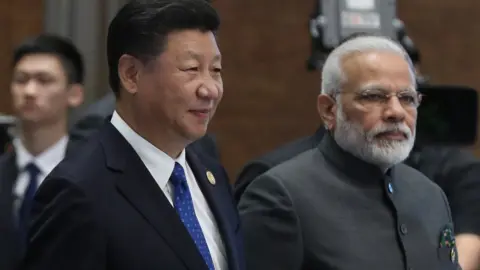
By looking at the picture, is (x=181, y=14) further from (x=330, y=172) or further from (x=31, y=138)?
(x=31, y=138)

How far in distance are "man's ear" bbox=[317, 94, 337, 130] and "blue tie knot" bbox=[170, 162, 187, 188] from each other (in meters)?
0.54

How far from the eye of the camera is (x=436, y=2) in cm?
418

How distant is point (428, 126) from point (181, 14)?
1.31 metres

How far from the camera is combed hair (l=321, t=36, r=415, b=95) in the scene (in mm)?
1702

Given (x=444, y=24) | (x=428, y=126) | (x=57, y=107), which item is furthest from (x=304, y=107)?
(x=57, y=107)

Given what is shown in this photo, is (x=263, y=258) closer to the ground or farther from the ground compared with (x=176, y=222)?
closer to the ground

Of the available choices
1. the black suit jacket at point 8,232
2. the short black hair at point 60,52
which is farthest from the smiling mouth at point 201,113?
the short black hair at point 60,52

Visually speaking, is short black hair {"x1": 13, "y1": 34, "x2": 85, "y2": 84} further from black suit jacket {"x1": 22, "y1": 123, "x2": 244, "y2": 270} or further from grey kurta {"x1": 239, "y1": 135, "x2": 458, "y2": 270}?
black suit jacket {"x1": 22, "y1": 123, "x2": 244, "y2": 270}

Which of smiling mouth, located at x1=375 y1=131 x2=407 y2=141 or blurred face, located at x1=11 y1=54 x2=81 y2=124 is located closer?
smiling mouth, located at x1=375 y1=131 x2=407 y2=141

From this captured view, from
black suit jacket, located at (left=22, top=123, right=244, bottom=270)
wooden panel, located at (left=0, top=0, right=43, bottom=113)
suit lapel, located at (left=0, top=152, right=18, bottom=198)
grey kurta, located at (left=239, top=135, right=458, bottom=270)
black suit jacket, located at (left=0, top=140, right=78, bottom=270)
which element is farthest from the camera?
wooden panel, located at (left=0, top=0, right=43, bottom=113)

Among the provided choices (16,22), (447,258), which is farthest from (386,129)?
(16,22)

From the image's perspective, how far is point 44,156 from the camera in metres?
2.08

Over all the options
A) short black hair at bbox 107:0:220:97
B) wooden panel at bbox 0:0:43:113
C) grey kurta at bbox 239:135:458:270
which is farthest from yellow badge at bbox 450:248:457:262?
wooden panel at bbox 0:0:43:113

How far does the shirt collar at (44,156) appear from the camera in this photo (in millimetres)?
2041
